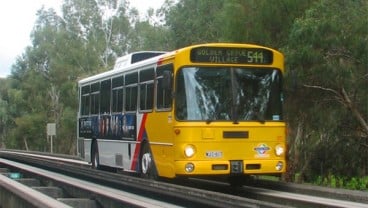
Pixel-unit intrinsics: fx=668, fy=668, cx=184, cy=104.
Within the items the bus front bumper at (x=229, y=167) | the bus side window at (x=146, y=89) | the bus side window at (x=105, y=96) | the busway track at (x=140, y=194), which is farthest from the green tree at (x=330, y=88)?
the busway track at (x=140, y=194)

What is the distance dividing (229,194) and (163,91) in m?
2.51

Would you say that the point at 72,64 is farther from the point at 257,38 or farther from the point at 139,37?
the point at 257,38

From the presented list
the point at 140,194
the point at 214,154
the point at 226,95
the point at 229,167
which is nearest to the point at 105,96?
the point at 140,194

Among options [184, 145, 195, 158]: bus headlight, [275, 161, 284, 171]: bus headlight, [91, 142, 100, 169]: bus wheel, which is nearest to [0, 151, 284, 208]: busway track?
[184, 145, 195, 158]: bus headlight

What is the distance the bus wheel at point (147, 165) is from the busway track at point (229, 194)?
0.39 m

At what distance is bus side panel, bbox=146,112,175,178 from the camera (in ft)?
43.3

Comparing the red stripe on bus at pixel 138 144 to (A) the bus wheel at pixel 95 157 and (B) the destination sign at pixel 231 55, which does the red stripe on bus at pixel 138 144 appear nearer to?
(B) the destination sign at pixel 231 55

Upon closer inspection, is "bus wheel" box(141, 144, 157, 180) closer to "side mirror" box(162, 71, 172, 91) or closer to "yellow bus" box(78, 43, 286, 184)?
"yellow bus" box(78, 43, 286, 184)

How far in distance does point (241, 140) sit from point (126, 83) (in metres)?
4.47

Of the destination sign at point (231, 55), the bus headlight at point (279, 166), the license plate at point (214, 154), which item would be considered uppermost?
the destination sign at point (231, 55)

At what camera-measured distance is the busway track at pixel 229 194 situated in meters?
10.5

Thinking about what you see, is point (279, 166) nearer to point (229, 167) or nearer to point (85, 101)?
point (229, 167)

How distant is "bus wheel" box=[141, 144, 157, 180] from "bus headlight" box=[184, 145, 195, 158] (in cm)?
171

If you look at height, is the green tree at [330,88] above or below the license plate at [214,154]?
above
